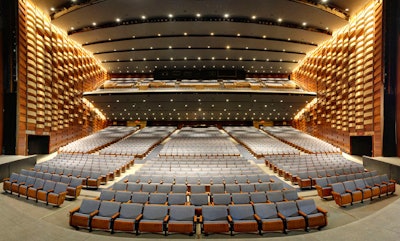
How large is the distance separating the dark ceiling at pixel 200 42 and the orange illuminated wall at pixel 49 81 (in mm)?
813

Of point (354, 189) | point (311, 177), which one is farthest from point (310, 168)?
point (354, 189)

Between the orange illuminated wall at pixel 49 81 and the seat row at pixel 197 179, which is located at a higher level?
the orange illuminated wall at pixel 49 81

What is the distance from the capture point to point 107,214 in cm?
394

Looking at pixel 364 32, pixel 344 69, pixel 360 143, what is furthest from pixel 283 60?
pixel 360 143

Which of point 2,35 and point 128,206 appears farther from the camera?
point 2,35

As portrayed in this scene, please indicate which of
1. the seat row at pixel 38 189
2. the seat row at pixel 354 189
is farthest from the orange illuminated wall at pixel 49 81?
the seat row at pixel 354 189

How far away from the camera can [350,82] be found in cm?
1158

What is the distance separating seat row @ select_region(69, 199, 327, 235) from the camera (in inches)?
143

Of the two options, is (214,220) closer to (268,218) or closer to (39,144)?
(268,218)

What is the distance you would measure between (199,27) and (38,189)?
34.1 feet

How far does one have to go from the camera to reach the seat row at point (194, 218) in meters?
3.64

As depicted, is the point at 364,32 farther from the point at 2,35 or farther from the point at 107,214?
the point at 2,35

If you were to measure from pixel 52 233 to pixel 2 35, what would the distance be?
909 cm

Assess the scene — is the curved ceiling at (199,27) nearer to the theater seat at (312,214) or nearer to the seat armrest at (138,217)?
the theater seat at (312,214)
